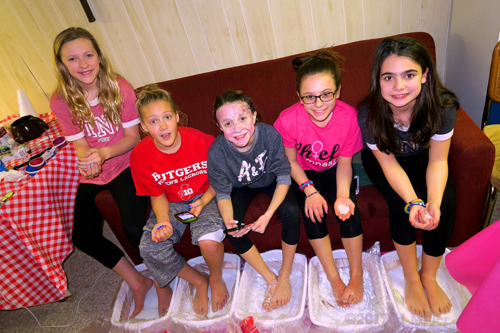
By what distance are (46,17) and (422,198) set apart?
8.61 feet

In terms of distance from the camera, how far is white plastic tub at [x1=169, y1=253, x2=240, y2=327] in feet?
4.48

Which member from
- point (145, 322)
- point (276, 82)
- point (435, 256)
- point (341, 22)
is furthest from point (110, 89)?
point (435, 256)

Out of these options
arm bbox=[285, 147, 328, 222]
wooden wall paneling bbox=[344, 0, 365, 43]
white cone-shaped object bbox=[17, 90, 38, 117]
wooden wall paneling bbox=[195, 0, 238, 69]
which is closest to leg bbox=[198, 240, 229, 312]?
arm bbox=[285, 147, 328, 222]

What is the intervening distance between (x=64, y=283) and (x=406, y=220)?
66.9 inches

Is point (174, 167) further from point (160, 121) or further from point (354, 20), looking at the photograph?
point (354, 20)

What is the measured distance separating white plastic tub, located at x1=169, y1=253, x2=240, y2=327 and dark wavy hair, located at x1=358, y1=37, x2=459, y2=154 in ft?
3.10

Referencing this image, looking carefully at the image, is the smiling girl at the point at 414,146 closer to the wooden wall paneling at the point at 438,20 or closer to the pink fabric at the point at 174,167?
the pink fabric at the point at 174,167

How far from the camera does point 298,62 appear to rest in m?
1.44

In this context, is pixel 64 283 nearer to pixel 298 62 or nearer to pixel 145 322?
pixel 145 322

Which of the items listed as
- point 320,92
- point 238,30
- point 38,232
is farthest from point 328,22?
point 38,232

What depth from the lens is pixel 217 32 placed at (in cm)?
206

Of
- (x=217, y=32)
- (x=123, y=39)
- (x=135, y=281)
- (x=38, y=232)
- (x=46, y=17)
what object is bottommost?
(x=135, y=281)

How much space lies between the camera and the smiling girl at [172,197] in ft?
4.63

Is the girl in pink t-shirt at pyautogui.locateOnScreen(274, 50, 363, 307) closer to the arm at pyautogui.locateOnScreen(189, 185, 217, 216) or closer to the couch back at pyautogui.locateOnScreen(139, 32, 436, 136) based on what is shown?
the couch back at pyautogui.locateOnScreen(139, 32, 436, 136)
